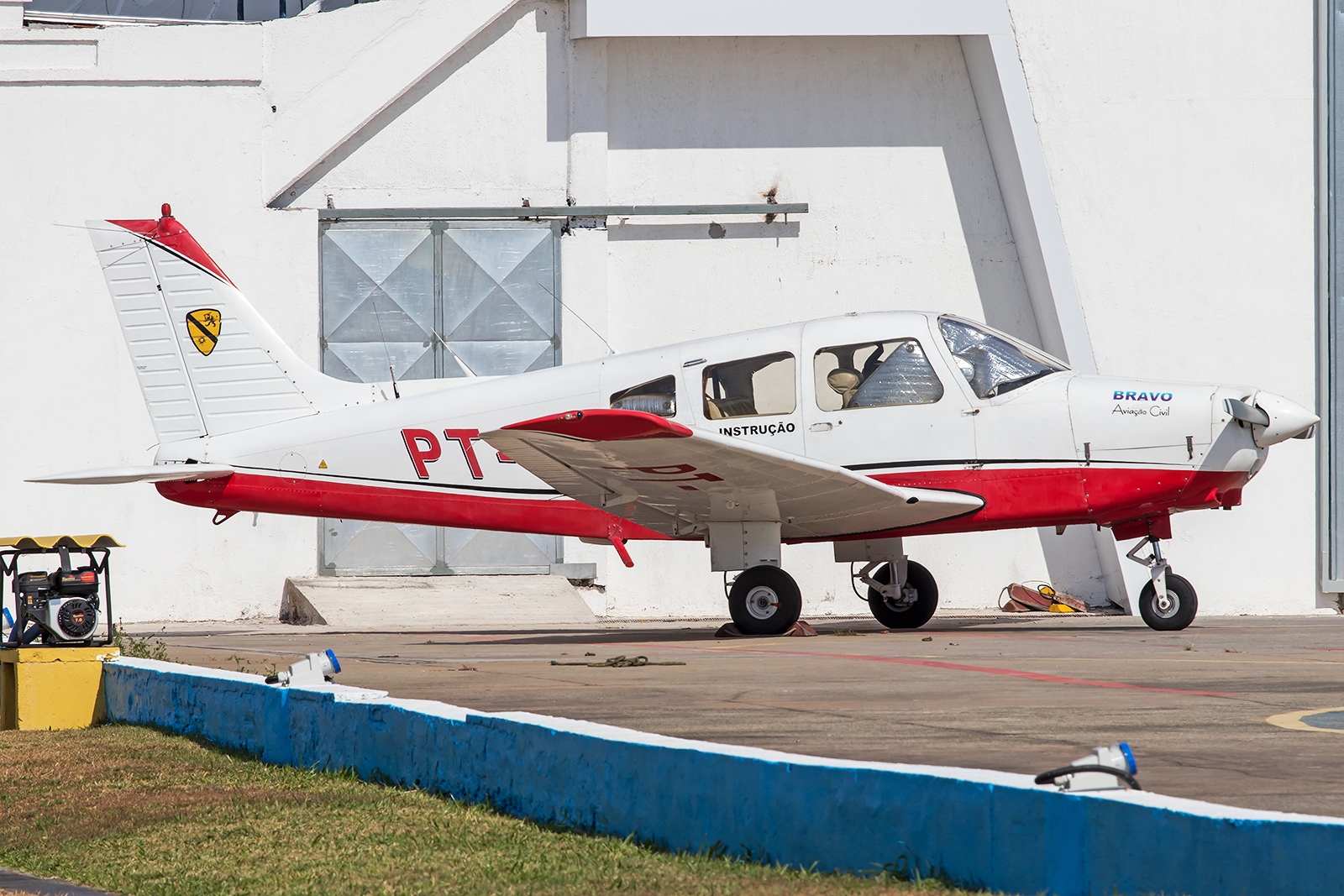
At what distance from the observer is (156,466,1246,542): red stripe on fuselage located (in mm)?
11422

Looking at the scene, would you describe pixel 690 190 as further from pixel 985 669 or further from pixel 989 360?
pixel 985 669

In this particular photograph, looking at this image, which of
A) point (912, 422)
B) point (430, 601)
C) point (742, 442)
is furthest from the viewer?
point (430, 601)

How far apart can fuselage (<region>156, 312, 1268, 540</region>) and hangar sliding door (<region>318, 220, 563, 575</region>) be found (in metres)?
5.53

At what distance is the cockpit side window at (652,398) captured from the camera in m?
12.1

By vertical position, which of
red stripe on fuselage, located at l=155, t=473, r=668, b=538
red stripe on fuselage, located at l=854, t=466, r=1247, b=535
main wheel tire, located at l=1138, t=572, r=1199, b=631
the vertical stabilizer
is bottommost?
main wheel tire, located at l=1138, t=572, r=1199, b=631

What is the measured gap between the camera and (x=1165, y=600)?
38.7 feet

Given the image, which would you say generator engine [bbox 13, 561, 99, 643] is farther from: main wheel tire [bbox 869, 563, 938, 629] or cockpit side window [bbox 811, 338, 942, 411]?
main wheel tire [bbox 869, 563, 938, 629]

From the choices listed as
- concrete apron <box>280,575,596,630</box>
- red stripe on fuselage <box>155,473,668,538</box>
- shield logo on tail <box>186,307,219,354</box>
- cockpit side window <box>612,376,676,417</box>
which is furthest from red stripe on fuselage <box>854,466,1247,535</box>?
shield logo on tail <box>186,307,219,354</box>

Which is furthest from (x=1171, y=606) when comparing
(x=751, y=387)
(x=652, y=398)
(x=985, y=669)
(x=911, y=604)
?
(x=652, y=398)

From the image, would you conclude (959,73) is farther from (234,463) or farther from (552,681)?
(552,681)

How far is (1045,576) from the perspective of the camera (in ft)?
60.0

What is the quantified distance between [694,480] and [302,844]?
6.78m

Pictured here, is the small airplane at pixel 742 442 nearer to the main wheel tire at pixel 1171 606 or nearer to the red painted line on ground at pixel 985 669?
the main wheel tire at pixel 1171 606

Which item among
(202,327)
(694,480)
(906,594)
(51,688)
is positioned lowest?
(51,688)
